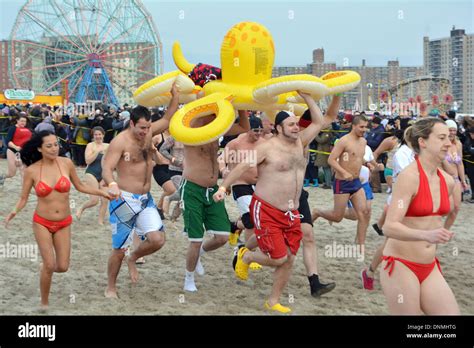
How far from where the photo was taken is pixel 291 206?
212 inches

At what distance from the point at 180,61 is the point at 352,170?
255 cm

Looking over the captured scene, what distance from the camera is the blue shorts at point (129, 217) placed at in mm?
5703

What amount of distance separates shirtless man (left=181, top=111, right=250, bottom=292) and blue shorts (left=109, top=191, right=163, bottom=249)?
38cm

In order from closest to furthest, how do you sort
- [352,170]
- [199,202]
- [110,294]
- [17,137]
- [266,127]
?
[110,294] → [199,202] → [266,127] → [352,170] → [17,137]

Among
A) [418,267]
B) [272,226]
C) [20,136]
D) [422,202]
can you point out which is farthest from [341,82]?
[20,136]

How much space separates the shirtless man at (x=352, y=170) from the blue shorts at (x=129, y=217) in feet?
8.39

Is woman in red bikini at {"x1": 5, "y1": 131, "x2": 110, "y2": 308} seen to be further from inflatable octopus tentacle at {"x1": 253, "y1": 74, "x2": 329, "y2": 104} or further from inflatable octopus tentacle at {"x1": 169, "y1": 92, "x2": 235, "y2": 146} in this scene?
inflatable octopus tentacle at {"x1": 253, "y1": 74, "x2": 329, "y2": 104}

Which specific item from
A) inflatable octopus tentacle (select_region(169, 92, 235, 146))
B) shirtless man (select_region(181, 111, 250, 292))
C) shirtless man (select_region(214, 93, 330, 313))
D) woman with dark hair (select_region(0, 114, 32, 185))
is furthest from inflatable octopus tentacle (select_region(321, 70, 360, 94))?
woman with dark hair (select_region(0, 114, 32, 185))

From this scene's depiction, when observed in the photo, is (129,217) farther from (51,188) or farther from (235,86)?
(235,86)

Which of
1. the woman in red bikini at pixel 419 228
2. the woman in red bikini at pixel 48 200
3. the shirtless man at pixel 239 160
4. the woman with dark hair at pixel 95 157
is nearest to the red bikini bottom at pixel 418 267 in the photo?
the woman in red bikini at pixel 419 228

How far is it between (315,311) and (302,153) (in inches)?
55.6

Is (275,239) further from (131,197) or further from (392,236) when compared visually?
(392,236)

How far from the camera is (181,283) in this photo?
6.51m
